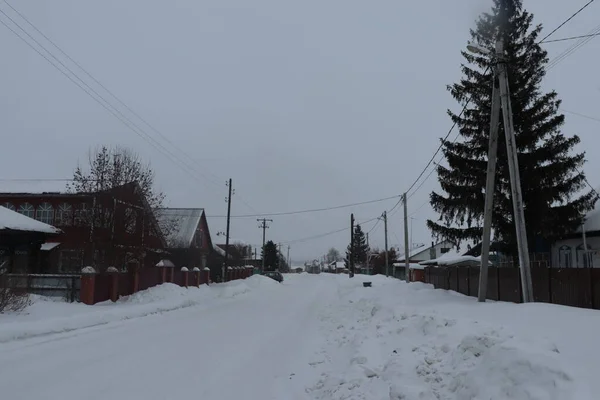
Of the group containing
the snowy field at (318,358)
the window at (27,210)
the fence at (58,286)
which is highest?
the window at (27,210)

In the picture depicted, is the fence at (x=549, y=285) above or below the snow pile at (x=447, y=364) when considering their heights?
above

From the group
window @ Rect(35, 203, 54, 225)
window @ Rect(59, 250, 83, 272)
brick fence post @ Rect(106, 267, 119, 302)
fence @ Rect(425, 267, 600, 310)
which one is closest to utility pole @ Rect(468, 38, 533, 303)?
fence @ Rect(425, 267, 600, 310)

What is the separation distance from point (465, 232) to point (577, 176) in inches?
193

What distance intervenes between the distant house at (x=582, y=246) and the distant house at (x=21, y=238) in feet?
80.5

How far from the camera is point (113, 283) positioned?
21141 mm

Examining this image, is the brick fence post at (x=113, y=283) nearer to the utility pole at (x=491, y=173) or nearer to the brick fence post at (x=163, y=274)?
the brick fence post at (x=163, y=274)

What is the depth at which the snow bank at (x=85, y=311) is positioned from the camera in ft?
40.6

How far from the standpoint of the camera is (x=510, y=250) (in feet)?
70.5

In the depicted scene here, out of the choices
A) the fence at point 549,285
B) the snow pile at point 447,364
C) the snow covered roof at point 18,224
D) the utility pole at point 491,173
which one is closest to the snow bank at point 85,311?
the snow covered roof at point 18,224

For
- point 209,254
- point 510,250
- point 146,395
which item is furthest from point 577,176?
point 209,254

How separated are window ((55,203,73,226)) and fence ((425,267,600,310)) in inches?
936

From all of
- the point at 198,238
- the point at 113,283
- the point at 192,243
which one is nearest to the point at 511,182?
the point at 113,283

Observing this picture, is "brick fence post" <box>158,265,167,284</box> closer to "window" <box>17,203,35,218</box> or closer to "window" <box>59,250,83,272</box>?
"window" <box>59,250,83,272</box>

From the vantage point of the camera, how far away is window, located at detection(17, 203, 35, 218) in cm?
3419
